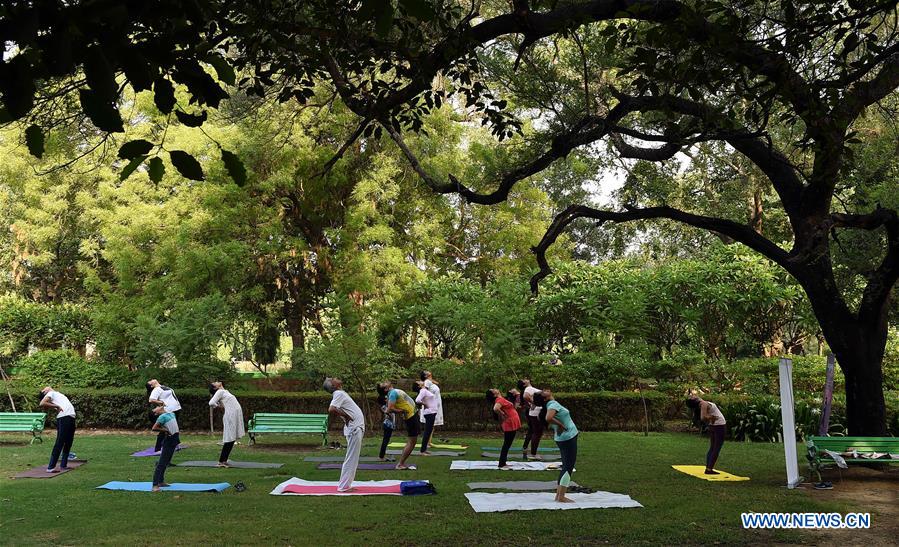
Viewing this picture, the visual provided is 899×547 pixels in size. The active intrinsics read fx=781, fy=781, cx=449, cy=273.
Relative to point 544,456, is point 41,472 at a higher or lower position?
lower

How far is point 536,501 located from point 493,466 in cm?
399

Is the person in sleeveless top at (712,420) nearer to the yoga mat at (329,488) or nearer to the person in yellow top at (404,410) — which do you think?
the person in yellow top at (404,410)

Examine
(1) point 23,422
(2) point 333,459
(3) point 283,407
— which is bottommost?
(2) point 333,459

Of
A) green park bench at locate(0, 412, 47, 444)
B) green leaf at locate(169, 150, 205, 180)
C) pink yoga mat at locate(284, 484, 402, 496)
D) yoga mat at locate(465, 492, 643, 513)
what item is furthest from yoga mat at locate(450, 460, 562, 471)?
green leaf at locate(169, 150, 205, 180)

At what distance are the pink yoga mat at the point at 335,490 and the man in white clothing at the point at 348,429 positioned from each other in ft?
0.42

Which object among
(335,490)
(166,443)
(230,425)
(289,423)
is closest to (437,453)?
(289,423)

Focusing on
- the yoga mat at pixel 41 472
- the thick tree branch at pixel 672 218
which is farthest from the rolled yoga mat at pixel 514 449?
the yoga mat at pixel 41 472

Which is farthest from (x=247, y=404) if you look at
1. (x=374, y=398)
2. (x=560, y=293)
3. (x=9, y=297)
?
(x=9, y=297)

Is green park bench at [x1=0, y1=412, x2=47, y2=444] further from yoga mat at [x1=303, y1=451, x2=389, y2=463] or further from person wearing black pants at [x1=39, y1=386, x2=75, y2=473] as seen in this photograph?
yoga mat at [x1=303, y1=451, x2=389, y2=463]

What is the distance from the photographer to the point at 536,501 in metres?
10.8

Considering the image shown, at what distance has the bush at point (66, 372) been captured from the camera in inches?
1006

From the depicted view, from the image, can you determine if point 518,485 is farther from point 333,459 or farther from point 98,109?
point 98,109

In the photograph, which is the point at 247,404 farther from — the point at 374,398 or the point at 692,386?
the point at 692,386

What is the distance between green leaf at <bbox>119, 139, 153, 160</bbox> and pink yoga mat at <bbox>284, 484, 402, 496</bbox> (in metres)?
9.29
